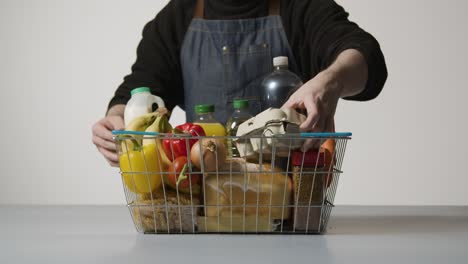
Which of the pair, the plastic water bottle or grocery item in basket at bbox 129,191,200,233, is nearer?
grocery item in basket at bbox 129,191,200,233

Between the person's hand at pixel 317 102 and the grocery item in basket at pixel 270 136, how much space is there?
0.02 m

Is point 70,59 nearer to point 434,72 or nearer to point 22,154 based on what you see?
point 22,154

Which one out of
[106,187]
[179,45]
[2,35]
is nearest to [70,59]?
[2,35]

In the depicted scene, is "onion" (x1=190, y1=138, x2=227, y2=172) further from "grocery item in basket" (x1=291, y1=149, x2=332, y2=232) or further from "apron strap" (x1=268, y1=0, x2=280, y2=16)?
"apron strap" (x1=268, y1=0, x2=280, y2=16)

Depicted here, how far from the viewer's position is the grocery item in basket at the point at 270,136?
825 mm

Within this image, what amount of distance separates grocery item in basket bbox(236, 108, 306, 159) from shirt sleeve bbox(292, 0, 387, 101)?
384mm

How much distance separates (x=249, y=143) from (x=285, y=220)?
129 mm

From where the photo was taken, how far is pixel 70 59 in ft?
10.7

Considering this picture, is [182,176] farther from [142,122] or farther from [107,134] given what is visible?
[107,134]

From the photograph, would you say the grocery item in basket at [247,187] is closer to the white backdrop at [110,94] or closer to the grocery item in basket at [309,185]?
the grocery item in basket at [309,185]

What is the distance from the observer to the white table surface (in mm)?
715

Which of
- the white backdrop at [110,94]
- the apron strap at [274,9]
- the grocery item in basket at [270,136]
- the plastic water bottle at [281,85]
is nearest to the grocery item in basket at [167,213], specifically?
the grocery item in basket at [270,136]

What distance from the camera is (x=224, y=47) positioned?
1.54 metres

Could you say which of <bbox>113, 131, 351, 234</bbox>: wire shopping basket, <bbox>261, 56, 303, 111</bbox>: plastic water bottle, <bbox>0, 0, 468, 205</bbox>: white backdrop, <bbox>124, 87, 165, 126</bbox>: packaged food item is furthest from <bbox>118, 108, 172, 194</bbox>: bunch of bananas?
<bbox>0, 0, 468, 205</bbox>: white backdrop
